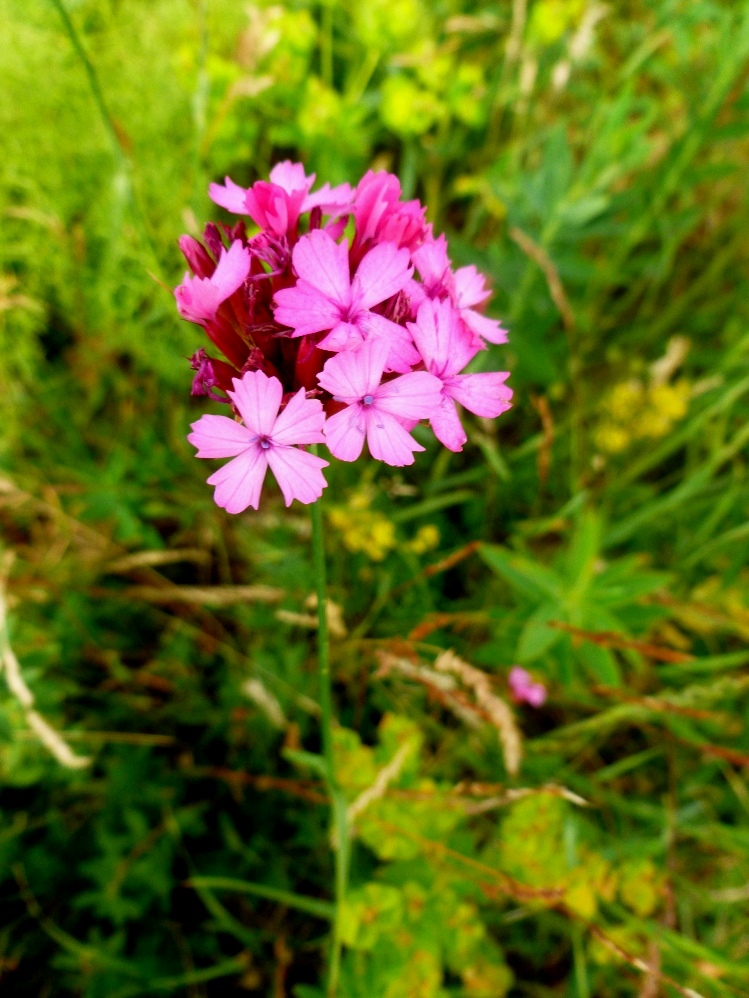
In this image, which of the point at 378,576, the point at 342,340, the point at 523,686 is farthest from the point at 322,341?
the point at 523,686

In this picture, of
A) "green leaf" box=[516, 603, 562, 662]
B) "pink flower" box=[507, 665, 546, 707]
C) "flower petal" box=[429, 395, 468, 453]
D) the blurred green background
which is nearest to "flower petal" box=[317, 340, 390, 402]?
"flower petal" box=[429, 395, 468, 453]

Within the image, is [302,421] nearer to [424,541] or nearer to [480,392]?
[480,392]

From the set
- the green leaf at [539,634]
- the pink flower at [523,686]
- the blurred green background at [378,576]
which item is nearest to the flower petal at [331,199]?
the blurred green background at [378,576]

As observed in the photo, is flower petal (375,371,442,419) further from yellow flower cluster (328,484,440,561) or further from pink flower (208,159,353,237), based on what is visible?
yellow flower cluster (328,484,440,561)

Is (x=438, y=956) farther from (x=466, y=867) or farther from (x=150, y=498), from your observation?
(x=150, y=498)

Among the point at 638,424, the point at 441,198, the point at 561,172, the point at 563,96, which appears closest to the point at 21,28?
the point at 441,198

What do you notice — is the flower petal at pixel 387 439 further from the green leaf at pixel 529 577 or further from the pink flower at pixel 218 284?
the green leaf at pixel 529 577
